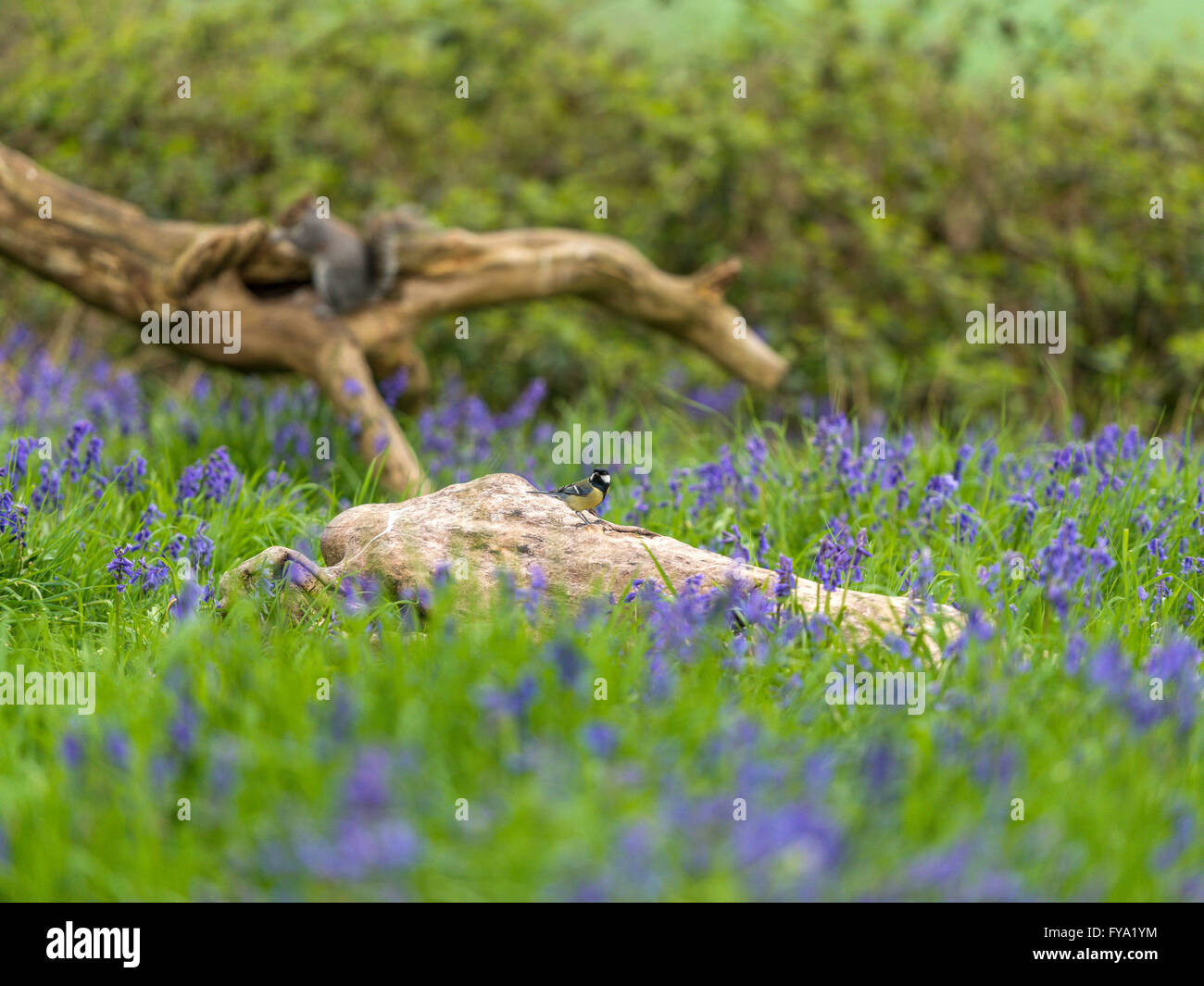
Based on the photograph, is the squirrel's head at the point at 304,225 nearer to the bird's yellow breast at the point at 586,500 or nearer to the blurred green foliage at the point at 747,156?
the blurred green foliage at the point at 747,156

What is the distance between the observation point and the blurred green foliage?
8.77m

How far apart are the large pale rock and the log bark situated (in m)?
1.30

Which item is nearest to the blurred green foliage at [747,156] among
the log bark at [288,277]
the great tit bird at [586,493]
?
the log bark at [288,277]

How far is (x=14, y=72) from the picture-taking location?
30.1 feet

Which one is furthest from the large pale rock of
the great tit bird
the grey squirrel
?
the grey squirrel

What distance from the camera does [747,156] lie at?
8.90 meters

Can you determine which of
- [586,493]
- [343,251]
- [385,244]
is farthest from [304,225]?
[586,493]

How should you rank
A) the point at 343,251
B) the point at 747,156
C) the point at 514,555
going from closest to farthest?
the point at 514,555, the point at 343,251, the point at 747,156

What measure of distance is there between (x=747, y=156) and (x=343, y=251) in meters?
3.99

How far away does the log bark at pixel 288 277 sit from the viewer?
570cm

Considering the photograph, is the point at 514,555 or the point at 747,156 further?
the point at 747,156

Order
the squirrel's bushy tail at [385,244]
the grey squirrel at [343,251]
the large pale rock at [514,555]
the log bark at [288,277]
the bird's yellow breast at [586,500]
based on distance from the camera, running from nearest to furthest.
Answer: the large pale rock at [514,555] < the bird's yellow breast at [586,500] < the log bark at [288,277] < the grey squirrel at [343,251] < the squirrel's bushy tail at [385,244]

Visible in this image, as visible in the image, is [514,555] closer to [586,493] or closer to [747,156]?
[586,493]
